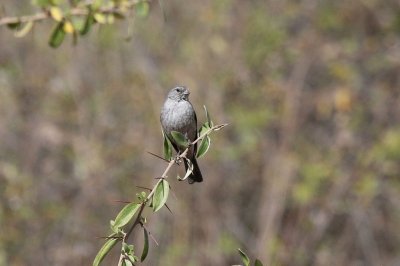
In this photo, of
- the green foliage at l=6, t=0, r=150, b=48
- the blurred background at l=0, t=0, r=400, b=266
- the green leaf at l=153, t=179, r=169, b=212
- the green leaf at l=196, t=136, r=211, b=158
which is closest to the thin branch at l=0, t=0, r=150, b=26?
the green foliage at l=6, t=0, r=150, b=48

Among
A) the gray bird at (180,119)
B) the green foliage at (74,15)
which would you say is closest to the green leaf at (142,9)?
the green foliage at (74,15)

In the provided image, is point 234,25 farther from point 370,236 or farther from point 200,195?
point 370,236

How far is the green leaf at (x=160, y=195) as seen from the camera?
2.06m

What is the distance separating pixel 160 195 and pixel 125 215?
0.12 m

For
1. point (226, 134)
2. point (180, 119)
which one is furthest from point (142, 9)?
point (226, 134)

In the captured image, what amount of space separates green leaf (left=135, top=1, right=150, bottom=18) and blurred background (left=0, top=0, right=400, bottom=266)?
14.2ft

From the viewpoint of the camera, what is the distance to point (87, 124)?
324 inches

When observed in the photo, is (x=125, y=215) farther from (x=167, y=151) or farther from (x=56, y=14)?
(x=56, y=14)

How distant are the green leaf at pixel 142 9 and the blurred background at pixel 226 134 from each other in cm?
432

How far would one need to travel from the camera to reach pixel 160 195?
2.08 metres

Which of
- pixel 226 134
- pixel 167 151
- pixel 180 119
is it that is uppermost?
pixel 226 134

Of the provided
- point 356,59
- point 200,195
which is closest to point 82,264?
point 200,195

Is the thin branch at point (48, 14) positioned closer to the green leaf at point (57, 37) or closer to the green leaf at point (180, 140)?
the green leaf at point (57, 37)

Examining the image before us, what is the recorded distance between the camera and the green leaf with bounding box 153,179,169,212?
2.06 meters
